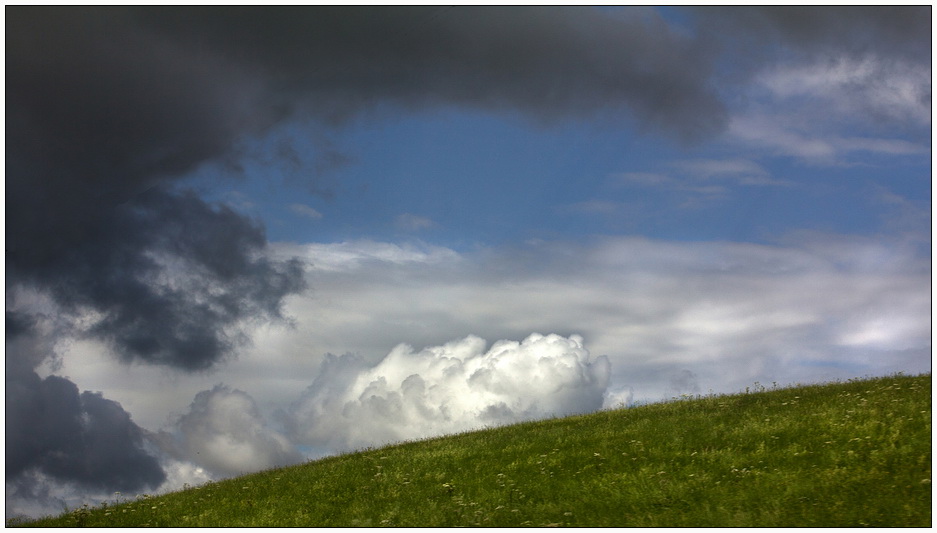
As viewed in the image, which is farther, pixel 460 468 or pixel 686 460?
pixel 460 468

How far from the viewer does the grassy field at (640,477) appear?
1419 cm

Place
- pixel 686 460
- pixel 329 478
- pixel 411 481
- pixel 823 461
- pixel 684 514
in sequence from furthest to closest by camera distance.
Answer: pixel 329 478 < pixel 411 481 < pixel 686 460 < pixel 823 461 < pixel 684 514

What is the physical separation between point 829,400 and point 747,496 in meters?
9.19

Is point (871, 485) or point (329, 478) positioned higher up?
point (329, 478)

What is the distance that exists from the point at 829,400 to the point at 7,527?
2374 centimetres

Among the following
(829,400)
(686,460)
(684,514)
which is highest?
(829,400)

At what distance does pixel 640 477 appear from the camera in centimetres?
1673

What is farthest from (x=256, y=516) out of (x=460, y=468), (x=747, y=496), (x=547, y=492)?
(x=747, y=496)

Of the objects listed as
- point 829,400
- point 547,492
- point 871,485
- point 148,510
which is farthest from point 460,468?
point 829,400

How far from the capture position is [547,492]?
1669cm

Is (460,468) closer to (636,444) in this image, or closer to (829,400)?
(636,444)

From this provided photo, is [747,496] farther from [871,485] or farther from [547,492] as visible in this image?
[547,492]

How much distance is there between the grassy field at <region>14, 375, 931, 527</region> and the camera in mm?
14188

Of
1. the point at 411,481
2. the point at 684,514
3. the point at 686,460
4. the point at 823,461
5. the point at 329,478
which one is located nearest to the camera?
the point at 684,514
